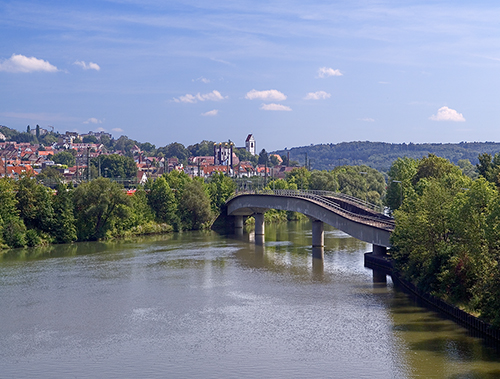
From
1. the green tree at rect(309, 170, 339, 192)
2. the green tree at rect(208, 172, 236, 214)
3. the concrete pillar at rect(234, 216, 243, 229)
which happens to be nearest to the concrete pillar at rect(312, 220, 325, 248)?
the concrete pillar at rect(234, 216, 243, 229)

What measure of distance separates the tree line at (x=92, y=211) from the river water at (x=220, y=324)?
1115 cm

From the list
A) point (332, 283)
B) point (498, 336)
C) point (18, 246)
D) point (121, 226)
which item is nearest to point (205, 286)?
point (332, 283)

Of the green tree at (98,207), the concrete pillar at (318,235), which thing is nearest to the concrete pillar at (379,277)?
the concrete pillar at (318,235)

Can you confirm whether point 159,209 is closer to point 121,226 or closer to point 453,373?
point 121,226

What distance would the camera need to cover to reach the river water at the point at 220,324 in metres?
24.9

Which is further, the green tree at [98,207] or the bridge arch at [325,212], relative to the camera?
the green tree at [98,207]

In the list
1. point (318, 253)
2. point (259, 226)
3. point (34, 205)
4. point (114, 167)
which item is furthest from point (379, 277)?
point (114, 167)

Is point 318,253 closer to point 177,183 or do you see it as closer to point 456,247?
point 456,247

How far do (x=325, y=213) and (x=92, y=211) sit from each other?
2524cm

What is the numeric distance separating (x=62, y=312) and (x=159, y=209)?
4621 cm

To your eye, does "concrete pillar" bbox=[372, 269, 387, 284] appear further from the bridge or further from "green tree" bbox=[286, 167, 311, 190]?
"green tree" bbox=[286, 167, 311, 190]

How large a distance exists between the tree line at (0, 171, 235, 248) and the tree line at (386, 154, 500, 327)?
3631 centimetres

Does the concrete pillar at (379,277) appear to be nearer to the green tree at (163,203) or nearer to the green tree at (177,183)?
the green tree at (163,203)

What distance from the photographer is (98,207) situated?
66188 mm
